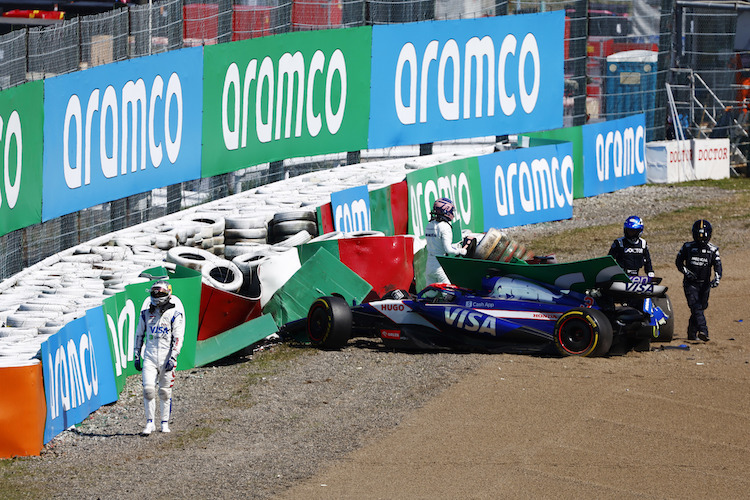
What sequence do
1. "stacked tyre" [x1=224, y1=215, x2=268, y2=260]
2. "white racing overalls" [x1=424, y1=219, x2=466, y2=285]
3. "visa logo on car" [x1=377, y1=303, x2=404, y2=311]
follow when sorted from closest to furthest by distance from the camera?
"visa logo on car" [x1=377, y1=303, x2=404, y2=311] → "white racing overalls" [x1=424, y1=219, x2=466, y2=285] → "stacked tyre" [x1=224, y1=215, x2=268, y2=260]

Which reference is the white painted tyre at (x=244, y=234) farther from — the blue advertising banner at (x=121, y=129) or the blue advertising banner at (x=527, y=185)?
the blue advertising banner at (x=527, y=185)

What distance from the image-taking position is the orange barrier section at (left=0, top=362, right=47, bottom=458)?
963 cm

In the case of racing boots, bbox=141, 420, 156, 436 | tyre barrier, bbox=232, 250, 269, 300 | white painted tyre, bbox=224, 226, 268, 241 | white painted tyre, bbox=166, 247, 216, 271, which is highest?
white painted tyre, bbox=224, 226, 268, 241

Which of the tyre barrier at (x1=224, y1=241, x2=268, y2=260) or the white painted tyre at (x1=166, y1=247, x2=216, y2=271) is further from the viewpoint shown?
the tyre barrier at (x1=224, y1=241, x2=268, y2=260)

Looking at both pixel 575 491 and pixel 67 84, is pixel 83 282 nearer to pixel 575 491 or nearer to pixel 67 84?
pixel 67 84

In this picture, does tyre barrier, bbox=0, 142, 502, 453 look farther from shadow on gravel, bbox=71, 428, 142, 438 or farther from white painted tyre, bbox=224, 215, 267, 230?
shadow on gravel, bbox=71, 428, 142, 438

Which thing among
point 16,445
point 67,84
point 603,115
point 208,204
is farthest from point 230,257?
point 603,115

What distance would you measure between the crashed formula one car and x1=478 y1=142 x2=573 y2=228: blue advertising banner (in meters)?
8.53

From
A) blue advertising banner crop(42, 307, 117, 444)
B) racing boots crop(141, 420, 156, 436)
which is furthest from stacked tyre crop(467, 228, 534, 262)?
racing boots crop(141, 420, 156, 436)

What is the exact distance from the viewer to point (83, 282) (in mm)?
13039

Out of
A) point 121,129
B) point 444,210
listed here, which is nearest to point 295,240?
point 444,210

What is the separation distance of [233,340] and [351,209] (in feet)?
18.6

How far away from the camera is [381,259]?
621 inches

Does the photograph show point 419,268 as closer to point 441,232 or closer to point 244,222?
point 441,232
